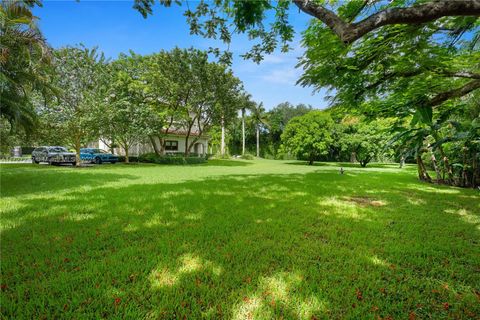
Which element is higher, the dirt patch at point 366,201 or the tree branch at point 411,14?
the tree branch at point 411,14

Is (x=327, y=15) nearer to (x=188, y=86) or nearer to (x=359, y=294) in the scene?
(x=359, y=294)

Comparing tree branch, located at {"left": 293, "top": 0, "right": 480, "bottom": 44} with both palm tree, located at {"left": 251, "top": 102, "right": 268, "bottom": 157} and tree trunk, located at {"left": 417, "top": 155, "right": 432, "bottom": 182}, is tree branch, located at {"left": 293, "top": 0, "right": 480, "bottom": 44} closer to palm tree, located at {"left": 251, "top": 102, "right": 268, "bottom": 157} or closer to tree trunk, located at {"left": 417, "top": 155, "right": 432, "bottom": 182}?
tree trunk, located at {"left": 417, "top": 155, "right": 432, "bottom": 182}

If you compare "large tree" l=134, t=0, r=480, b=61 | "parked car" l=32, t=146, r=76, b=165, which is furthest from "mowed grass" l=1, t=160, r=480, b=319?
"parked car" l=32, t=146, r=76, b=165

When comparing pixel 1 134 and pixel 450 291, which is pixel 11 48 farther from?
pixel 450 291

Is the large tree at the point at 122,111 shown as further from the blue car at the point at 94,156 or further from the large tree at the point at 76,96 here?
the blue car at the point at 94,156

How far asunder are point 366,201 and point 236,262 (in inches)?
203

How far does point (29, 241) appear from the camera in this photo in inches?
130

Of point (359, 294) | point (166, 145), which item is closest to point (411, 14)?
point (359, 294)

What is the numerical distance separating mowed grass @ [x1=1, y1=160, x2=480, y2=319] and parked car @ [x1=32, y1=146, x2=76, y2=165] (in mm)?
16148

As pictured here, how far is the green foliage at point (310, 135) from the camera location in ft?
87.6

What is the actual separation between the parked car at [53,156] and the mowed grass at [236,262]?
16148 millimetres

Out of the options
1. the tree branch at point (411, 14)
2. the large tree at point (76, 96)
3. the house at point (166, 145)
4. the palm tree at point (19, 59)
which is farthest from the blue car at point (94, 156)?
the tree branch at point (411, 14)

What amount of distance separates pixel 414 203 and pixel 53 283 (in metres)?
7.65

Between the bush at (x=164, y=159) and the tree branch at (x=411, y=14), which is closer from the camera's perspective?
the tree branch at (x=411, y=14)
